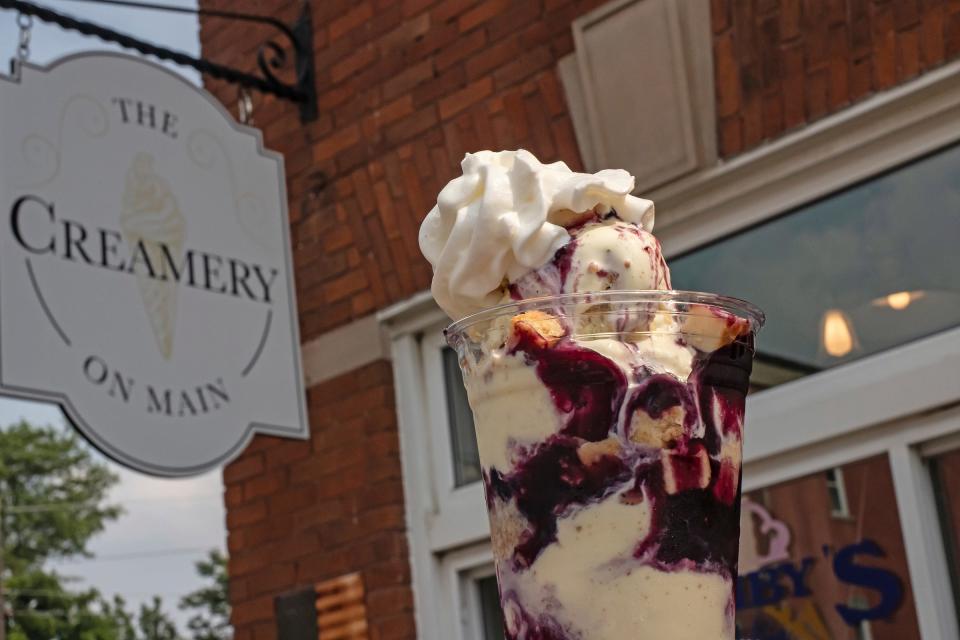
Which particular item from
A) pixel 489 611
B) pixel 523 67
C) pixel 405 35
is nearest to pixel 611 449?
pixel 523 67

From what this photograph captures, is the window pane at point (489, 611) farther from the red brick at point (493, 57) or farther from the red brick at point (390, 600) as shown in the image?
the red brick at point (493, 57)

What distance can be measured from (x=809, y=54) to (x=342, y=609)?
8.15 ft

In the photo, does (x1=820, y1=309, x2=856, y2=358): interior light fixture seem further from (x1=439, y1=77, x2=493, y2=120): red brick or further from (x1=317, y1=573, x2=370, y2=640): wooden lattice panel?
(x1=317, y1=573, x2=370, y2=640): wooden lattice panel

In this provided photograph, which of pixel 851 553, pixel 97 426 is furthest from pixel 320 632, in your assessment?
pixel 851 553

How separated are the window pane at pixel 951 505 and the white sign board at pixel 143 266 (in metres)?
2.01

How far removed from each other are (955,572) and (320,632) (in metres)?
2.32

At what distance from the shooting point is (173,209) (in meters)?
4.43

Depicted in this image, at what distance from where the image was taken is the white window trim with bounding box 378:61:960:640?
3.54 m

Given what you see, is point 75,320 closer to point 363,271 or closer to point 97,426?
point 97,426

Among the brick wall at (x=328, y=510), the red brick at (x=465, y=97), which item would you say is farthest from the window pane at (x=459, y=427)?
the red brick at (x=465, y=97)

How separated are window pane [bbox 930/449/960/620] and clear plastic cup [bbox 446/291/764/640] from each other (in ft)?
6.86

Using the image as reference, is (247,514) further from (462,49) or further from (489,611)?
(462,49)

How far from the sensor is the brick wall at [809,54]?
3.63m

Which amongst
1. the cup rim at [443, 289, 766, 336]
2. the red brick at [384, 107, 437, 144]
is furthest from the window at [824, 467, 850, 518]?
the cup rim at [443, 289, 766, 336]
